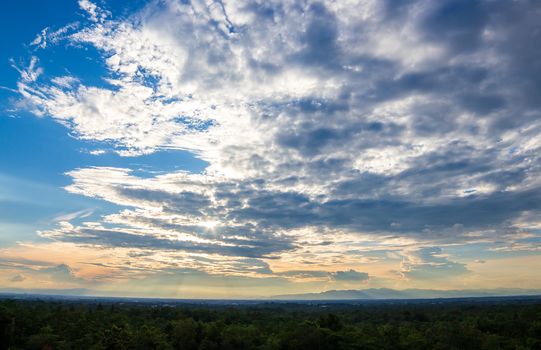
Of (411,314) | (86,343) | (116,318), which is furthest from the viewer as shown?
(411,314)

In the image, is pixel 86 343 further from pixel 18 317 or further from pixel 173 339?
pixel 18 317

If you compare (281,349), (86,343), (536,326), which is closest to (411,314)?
(536,326)

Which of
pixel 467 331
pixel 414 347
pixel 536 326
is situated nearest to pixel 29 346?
pixel 414 347

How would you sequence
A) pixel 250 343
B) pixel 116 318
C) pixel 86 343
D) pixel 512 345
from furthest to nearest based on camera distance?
pixel 116 318, pixel 250 343, pixel 86 343, pixel 512 345

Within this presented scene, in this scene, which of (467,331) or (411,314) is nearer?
(467,331)

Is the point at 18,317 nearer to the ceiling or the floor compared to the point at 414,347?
nearer to the ceiling

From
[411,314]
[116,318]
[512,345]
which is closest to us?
[512,345]

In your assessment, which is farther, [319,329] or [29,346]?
[319,329]

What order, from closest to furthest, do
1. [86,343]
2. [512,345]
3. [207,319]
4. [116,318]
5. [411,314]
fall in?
[512,345], [86,343], [116,318], [207,319], [411,314]

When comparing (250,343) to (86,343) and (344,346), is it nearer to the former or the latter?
(344,346)
